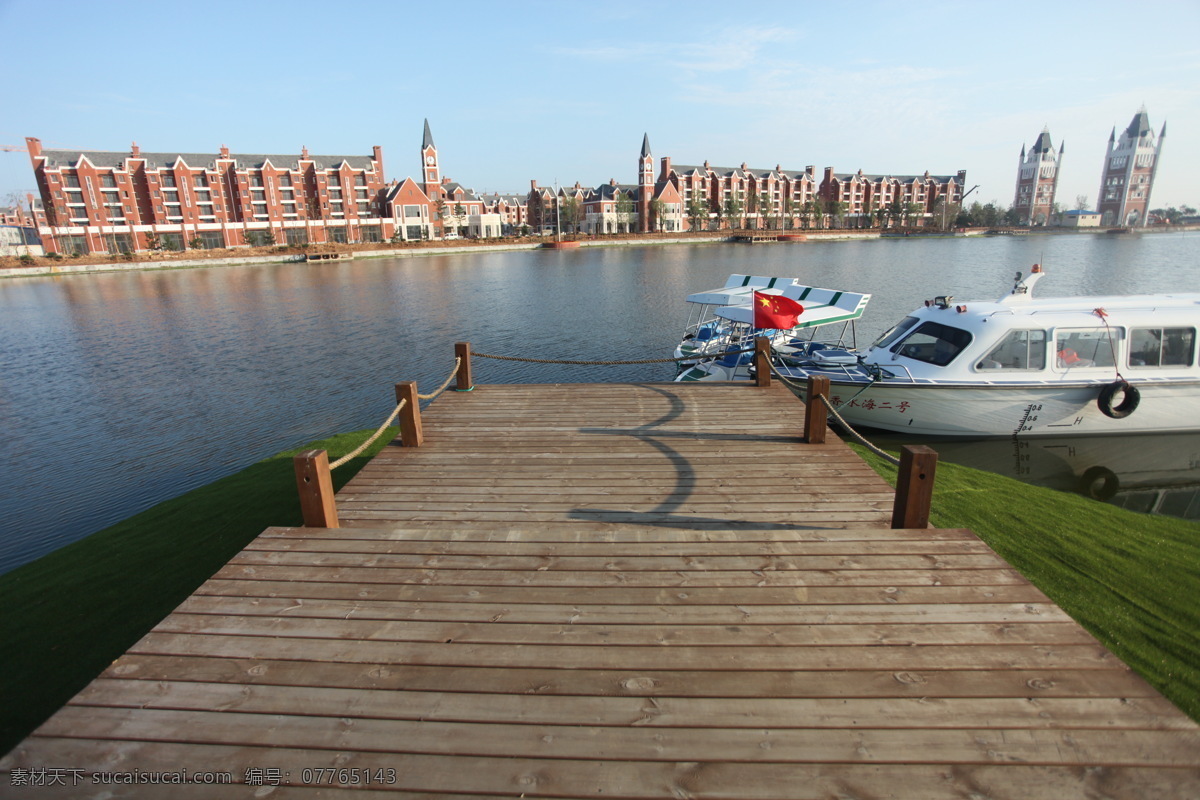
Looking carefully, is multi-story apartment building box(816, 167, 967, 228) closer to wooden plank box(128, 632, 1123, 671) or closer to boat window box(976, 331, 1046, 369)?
boat window box(976, 331, 1046, 369)

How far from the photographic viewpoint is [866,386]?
12.8 m

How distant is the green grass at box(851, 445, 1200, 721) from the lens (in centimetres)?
521

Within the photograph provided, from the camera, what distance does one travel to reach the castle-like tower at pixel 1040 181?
173250 millimetres

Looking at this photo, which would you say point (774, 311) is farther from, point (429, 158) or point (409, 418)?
point (429, 158)

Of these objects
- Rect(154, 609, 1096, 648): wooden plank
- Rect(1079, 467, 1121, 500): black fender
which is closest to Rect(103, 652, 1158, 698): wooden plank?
Rect(154, 609, 1096, 648): wooden plank

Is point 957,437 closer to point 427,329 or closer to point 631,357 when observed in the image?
point 631,357

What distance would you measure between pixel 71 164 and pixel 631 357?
319ft

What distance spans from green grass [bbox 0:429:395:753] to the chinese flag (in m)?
8.69

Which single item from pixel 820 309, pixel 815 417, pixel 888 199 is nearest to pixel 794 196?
pixel 888 199

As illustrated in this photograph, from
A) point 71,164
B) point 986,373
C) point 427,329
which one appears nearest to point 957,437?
point 986,373

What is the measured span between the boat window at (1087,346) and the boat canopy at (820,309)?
170 inches

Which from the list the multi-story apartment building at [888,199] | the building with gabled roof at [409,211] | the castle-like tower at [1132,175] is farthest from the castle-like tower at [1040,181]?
the building with gabled roof at [409,211]

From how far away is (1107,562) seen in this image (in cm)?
683

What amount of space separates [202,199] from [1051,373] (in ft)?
351
